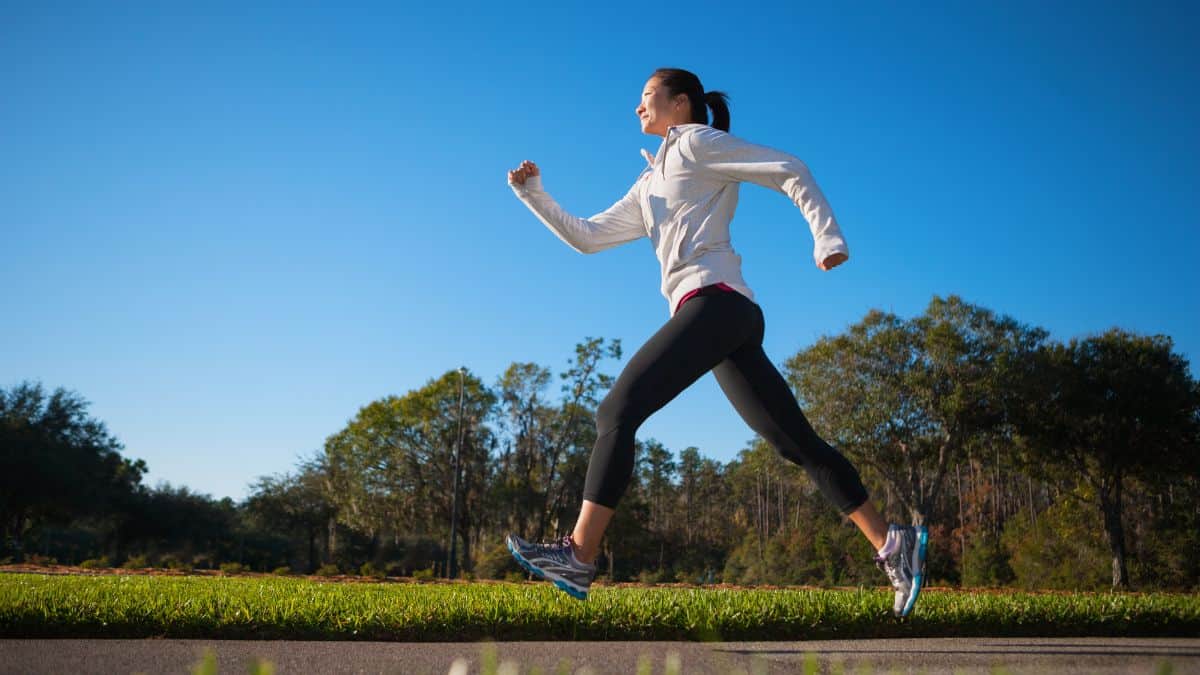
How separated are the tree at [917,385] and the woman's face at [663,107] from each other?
84.2ft

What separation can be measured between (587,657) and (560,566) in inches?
17.4

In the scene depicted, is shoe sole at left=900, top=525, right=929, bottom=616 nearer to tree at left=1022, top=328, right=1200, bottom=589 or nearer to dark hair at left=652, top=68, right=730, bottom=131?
dark hair at left=652, top=68, right=730, bottom=131

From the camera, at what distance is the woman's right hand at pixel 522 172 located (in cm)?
375

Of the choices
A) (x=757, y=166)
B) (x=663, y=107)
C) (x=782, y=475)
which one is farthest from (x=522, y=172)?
(x=782, y=475)

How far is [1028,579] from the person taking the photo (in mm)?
28172

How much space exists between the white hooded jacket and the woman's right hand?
0.60 m

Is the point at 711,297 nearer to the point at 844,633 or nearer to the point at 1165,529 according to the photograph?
the point at 844,633

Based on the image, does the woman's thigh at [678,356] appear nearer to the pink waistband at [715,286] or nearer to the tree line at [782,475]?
the pink waistband at [715,286]

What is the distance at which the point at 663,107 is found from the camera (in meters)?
3.61

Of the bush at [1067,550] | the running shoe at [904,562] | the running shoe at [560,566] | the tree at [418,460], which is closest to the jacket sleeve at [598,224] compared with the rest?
the running shoe at [560,566]

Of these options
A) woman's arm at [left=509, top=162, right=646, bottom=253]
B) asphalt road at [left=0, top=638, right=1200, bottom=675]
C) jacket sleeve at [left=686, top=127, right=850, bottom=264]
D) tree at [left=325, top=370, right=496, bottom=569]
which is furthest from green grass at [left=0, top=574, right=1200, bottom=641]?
tree at [left=325, top=370, right=496, bottom=569]

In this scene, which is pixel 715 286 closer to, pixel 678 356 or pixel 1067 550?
pixel 678 356

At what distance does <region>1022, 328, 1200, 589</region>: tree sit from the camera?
25.5 meters

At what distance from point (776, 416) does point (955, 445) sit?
28.4 m
